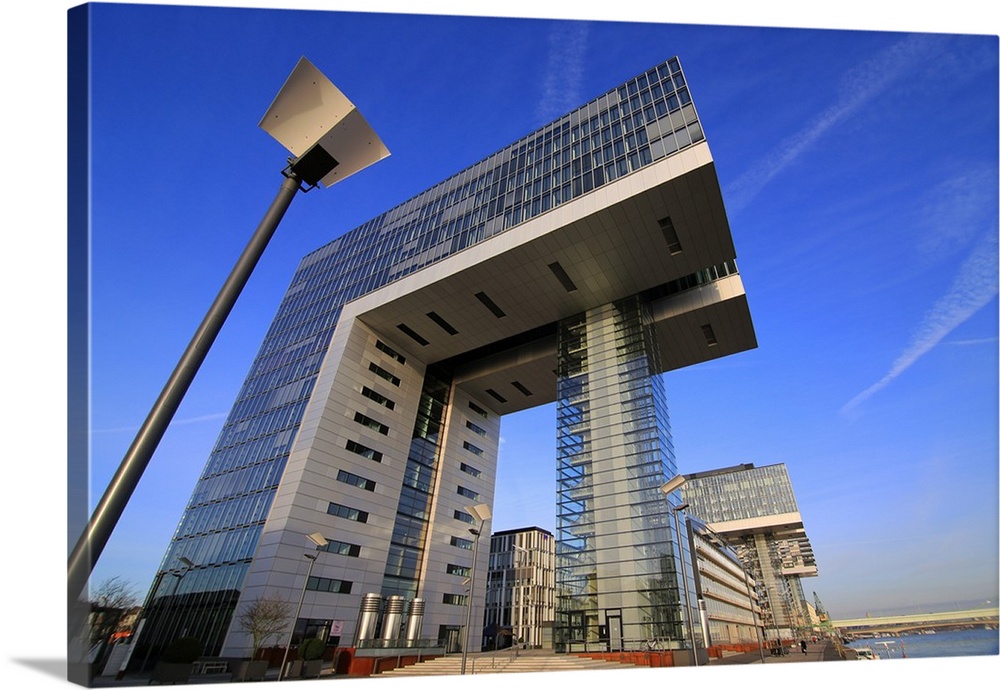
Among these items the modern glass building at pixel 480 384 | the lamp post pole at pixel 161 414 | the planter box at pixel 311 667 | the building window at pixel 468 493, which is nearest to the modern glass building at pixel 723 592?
the modern glass building at pixel 480 384

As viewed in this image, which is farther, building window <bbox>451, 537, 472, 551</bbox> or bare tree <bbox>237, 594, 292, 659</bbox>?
building window <bbox>451, 537, 472, 551</bbox>

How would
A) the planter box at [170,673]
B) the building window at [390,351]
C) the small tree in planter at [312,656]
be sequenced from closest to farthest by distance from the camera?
the planter box at [170,673], the small tree in planter at [312,656], the building window at [390,351]

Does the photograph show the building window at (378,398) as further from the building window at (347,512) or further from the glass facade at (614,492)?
the glass facade at (614,492)

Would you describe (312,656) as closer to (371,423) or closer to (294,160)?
(371,423)

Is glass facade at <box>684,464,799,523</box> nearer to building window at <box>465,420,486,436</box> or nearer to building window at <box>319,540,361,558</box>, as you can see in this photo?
building window at <box>465,420,486,436</box>

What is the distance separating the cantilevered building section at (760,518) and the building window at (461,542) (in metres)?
51.0

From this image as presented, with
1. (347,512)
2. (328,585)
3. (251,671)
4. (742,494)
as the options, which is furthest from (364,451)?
(742,494)

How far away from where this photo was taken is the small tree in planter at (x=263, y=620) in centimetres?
2648

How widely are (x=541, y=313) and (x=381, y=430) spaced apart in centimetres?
1547

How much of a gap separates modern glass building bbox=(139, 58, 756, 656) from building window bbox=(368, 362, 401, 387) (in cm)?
35

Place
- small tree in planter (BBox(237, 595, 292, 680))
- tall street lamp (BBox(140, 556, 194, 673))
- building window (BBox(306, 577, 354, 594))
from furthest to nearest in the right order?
building window (BBox(306, 577, 354, 594)) → tall street lamp (BBox(140, 556, 194, 673)) → small tree in planter (BBox(237, 595, 292, 680))

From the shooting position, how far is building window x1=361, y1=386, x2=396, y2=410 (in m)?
38.8

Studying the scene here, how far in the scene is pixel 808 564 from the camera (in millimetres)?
105688

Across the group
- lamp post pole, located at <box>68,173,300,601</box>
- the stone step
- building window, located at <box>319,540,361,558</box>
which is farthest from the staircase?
lamp post pole, located at <box>68,173,300,601</box>
